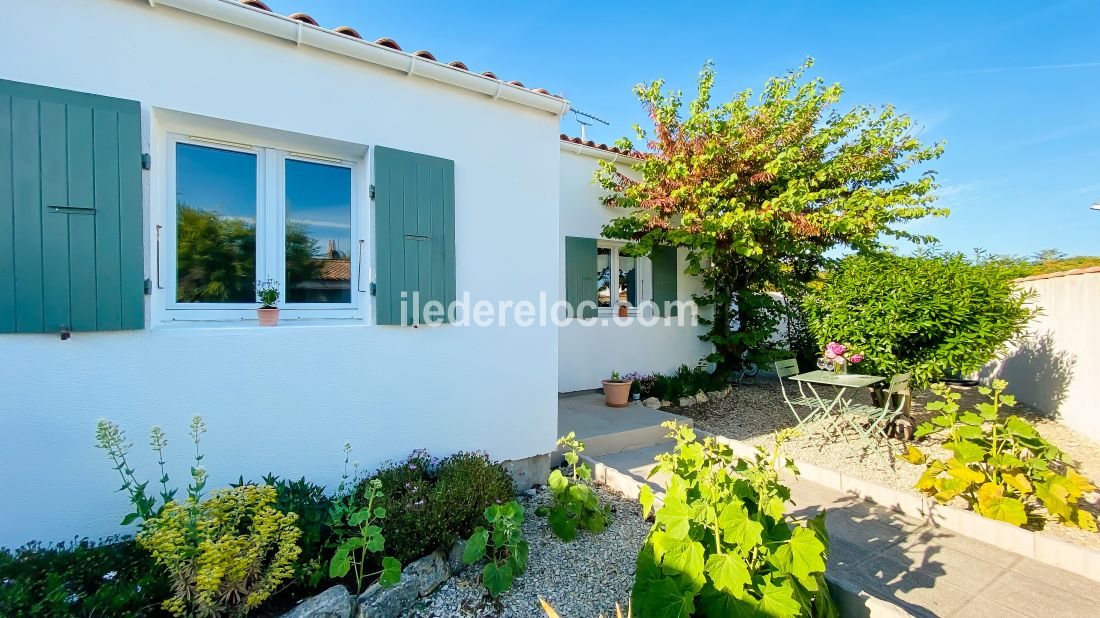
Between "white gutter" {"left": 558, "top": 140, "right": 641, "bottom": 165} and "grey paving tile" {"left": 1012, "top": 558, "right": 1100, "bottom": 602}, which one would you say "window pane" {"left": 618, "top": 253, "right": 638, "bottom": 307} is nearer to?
"white gutter" {"left": 558, "top": 140, "right": 641, "bottom": 165}

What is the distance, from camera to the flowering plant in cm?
500

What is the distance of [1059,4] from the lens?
5.45m

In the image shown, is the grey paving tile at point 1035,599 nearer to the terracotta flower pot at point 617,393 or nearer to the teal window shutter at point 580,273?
the terracotta flower pot at point 617,393

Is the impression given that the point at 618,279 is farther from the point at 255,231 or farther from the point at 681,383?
the point at 255,231

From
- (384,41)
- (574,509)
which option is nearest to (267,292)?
(384,41)

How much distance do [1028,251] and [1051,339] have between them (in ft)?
6.88

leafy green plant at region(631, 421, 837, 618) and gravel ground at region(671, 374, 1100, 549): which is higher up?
leafy green plant at region(631, 421, 837, 618)

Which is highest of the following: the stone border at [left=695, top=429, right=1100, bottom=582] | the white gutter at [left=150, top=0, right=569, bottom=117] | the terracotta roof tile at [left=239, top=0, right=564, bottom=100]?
the terracotta roof tile at [left=239, top=0, right=564, bottom=100]

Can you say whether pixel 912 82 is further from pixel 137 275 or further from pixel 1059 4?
pixel 137 275

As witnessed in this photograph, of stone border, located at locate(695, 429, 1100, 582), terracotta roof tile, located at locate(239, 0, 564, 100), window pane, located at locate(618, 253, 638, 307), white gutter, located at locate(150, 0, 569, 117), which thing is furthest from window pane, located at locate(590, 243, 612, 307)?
stone border, located at locate(695, 429, 1100, 582)

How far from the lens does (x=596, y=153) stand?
7.44 meters

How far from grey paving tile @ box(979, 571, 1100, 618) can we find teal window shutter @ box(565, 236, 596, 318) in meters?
5.39

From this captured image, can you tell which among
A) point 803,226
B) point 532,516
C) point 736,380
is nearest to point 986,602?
point 532,516

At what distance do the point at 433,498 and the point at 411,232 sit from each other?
206cm
